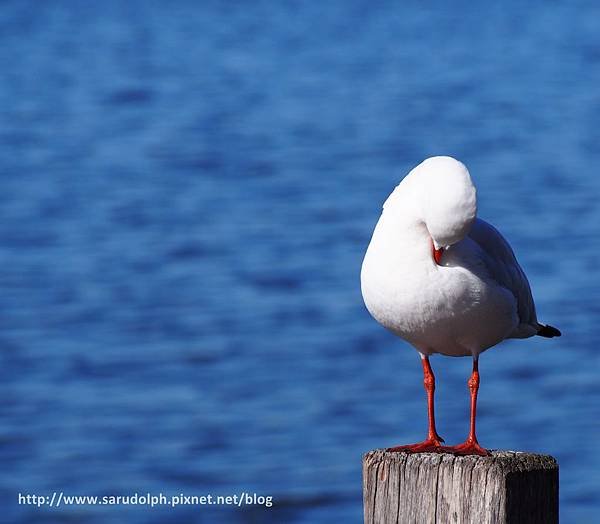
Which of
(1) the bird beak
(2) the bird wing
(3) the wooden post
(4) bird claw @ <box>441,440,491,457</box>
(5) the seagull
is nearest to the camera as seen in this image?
(3) the wooden post

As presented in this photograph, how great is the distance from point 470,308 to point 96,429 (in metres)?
6.36

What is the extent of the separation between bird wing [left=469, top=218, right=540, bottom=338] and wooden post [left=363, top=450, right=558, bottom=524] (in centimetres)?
102

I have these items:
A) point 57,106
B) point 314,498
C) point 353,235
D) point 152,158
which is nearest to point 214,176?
point 152,158

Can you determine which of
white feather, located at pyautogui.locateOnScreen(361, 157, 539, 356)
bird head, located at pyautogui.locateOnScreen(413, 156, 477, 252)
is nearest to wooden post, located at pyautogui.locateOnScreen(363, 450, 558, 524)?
white feather, located at pyautogui.locateOnScreen(361, 157, 539, 356)

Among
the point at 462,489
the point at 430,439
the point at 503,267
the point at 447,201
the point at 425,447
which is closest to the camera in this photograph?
the point at 462,489

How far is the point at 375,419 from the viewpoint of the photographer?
10.7m

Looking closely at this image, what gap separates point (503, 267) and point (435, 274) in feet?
1.96

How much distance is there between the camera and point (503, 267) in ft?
17.2

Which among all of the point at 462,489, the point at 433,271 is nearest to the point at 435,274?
the point at 433,271

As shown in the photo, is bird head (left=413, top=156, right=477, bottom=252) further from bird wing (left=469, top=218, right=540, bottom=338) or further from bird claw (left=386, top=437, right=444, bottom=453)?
bird claw (left=386, top=437, right=444, bottom=453)

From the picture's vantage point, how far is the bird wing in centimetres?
516

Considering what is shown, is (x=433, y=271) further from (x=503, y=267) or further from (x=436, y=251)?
(x=503, y=267)

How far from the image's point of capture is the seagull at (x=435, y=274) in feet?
15.0

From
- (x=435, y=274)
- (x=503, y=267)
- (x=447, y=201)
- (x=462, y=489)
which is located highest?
(x=503, y=267)
